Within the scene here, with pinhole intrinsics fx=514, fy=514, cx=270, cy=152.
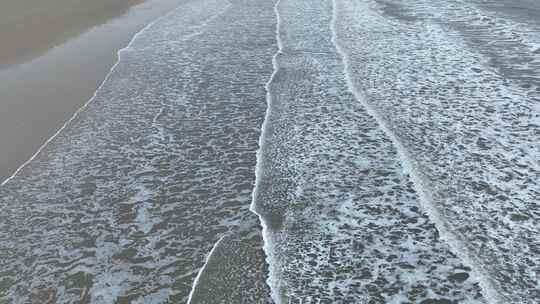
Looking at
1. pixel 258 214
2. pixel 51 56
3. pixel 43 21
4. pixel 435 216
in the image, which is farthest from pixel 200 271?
pixel 43 21

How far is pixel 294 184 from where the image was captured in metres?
7.25

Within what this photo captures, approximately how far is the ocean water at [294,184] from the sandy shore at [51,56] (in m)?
0.47

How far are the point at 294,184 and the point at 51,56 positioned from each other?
887cm

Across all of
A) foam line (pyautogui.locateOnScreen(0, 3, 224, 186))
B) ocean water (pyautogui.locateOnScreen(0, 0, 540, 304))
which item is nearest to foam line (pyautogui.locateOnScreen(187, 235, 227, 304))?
ocean water (pyautogui.locateOnScreen(0, 0, 540, 304))

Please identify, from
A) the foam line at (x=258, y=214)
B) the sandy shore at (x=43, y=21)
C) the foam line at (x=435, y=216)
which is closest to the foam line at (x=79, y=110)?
the sandy shore at (x=43, y=21)

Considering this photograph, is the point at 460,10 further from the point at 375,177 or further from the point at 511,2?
the point at 375,177

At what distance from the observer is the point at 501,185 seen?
22.6ft

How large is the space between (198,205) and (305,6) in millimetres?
13470

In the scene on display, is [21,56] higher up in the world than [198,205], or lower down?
higher up

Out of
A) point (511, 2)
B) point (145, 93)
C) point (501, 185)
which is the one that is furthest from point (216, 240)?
point (511, 2)

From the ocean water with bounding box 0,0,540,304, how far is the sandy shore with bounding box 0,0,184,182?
1.55ft

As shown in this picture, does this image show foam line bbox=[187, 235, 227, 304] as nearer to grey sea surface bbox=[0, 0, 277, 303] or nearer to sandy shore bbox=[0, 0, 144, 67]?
grey sea surface bbox=[0, 0, 277, 303]

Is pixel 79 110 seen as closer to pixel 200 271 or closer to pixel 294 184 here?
pixel 294 184

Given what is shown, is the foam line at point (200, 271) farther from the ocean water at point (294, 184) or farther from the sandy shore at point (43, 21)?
the sandy shore at point (43, 21)
